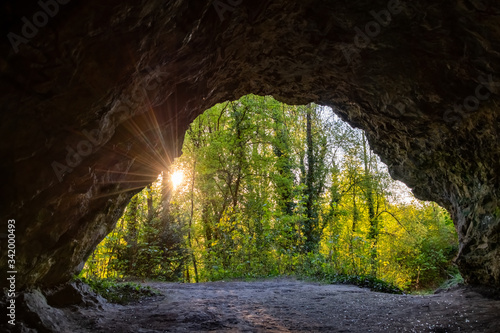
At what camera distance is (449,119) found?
5516 mm

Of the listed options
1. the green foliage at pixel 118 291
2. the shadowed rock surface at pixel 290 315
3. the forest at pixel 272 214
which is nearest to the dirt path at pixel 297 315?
the shadowed rock surface at pixel 290 315

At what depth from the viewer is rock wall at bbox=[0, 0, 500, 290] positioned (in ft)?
9.23

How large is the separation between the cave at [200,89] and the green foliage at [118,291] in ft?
2.60

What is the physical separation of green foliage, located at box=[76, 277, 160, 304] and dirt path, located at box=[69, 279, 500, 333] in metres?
0.36

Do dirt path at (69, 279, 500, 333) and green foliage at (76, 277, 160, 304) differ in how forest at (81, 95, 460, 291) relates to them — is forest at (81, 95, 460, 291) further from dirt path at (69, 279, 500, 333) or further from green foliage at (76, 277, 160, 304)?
dirt path at (69, 279, 500, 333)

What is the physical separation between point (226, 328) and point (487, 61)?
5.50 metres

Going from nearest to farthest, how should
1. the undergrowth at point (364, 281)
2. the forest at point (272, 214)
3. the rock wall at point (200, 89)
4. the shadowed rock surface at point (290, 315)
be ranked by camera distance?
the rock wall at point (200, 89) < the shadowed rock surface at point (290, 315) < the undergrowth at point (364, 281) < the forest at point (272, 214)

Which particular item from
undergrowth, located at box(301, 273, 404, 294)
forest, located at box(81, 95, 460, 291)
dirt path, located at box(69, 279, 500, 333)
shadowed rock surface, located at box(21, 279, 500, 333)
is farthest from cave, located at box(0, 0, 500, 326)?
forest, located at box(81, 95, 460, 291)

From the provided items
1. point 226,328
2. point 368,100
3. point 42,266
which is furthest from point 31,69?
point 368,100

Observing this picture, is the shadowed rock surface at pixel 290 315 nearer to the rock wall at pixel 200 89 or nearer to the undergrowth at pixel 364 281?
the rock wall at pixel 200 89

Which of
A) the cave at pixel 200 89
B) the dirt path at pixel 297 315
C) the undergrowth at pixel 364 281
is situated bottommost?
the undergrowth at pixel 364 281

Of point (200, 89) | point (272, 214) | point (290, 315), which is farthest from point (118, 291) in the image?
point (272, 214)

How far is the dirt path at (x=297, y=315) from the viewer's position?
4215 mm

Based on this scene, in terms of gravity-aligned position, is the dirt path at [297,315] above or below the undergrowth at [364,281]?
above
